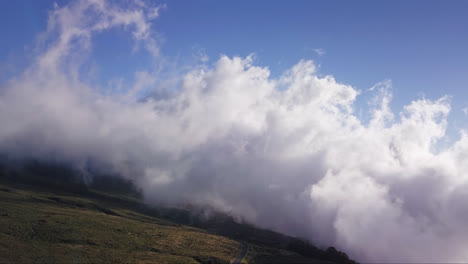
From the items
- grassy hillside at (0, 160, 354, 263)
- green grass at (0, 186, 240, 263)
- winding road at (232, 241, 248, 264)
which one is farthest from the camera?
winding road at (232, 241, 248, 264)

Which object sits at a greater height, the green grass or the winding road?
the winding road

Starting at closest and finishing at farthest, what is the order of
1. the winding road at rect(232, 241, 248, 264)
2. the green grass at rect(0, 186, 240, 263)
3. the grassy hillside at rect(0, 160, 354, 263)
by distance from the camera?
1. the green grass at rect(0, 186, 240, 263)
2. the grassy hillside at rect(0, 160, 354, 263)
3. the winding road at rect(232, 241, 248, 264)

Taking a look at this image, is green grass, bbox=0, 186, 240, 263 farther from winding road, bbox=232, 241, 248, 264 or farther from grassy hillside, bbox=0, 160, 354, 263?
winding road, bbox=232, 241, 248, 264

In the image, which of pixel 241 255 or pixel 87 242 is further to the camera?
pixel 241 255

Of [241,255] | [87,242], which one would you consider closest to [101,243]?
[87,242]

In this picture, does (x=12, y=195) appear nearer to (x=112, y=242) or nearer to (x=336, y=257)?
(x=112, y=242)

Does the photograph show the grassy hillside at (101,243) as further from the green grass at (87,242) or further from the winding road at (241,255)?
the winding road at (241,255)

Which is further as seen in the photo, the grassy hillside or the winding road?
the winding road

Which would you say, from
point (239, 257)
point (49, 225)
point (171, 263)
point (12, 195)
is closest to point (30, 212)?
point (49, 225)

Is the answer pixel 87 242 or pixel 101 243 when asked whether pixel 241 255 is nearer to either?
pixel 101 243

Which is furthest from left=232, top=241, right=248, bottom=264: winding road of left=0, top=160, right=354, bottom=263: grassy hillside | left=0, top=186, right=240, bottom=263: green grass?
left=0, top=186, right=240, bottom=263: green grass

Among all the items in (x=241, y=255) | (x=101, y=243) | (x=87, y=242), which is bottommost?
(x=87, y=242)

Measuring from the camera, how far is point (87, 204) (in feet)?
639

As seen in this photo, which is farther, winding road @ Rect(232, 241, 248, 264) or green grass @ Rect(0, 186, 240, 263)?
winding road @ Rect(232, 241, 248, 264)
